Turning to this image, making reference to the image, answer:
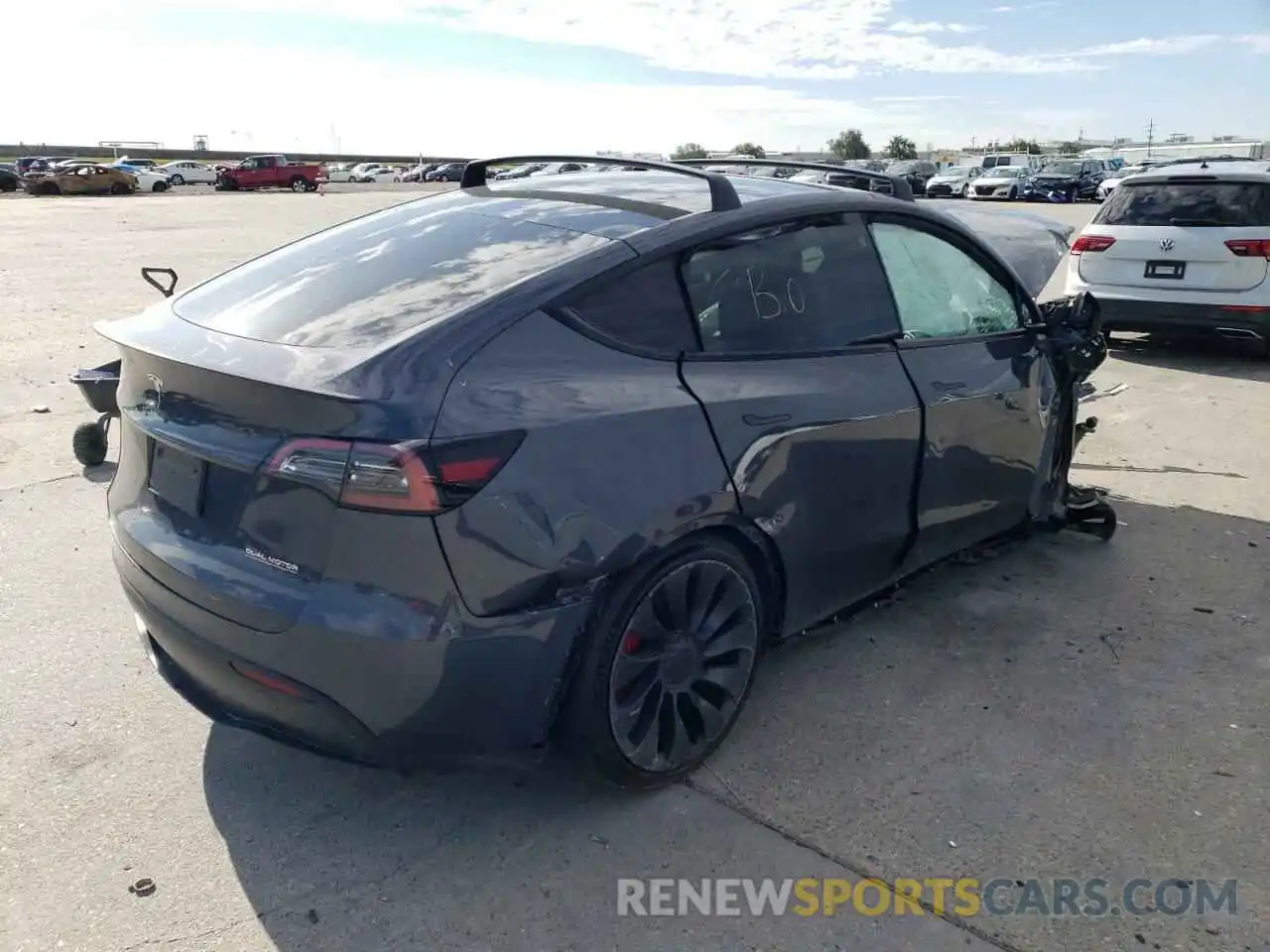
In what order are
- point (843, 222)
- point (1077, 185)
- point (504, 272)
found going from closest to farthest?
point (504, 272)
point (843, 222)
point (1077, 185)

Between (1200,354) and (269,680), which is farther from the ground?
(269,680)

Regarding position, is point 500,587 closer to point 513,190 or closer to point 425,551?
point 425,551

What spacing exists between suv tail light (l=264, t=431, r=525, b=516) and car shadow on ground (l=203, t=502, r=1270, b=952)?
1.03 meters

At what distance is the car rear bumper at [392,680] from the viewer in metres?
2.41

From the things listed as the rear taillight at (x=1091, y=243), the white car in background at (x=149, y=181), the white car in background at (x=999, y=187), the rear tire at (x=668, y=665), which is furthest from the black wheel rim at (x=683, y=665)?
the white car in background at (x=149, y=181)

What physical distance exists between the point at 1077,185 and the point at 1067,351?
135ft

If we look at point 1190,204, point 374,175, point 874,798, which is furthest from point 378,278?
point 374,175

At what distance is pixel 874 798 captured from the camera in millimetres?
3004

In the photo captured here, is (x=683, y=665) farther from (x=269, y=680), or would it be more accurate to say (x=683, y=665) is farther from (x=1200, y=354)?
(x=1200, y=354)

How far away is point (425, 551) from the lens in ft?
7.77

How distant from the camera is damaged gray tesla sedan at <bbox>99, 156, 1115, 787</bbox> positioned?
241 centimetres

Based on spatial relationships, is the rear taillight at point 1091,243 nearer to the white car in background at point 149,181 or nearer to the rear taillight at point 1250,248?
the rear taillight at point 1250,248

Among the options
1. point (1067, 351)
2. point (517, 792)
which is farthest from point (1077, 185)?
point (517, 792)
